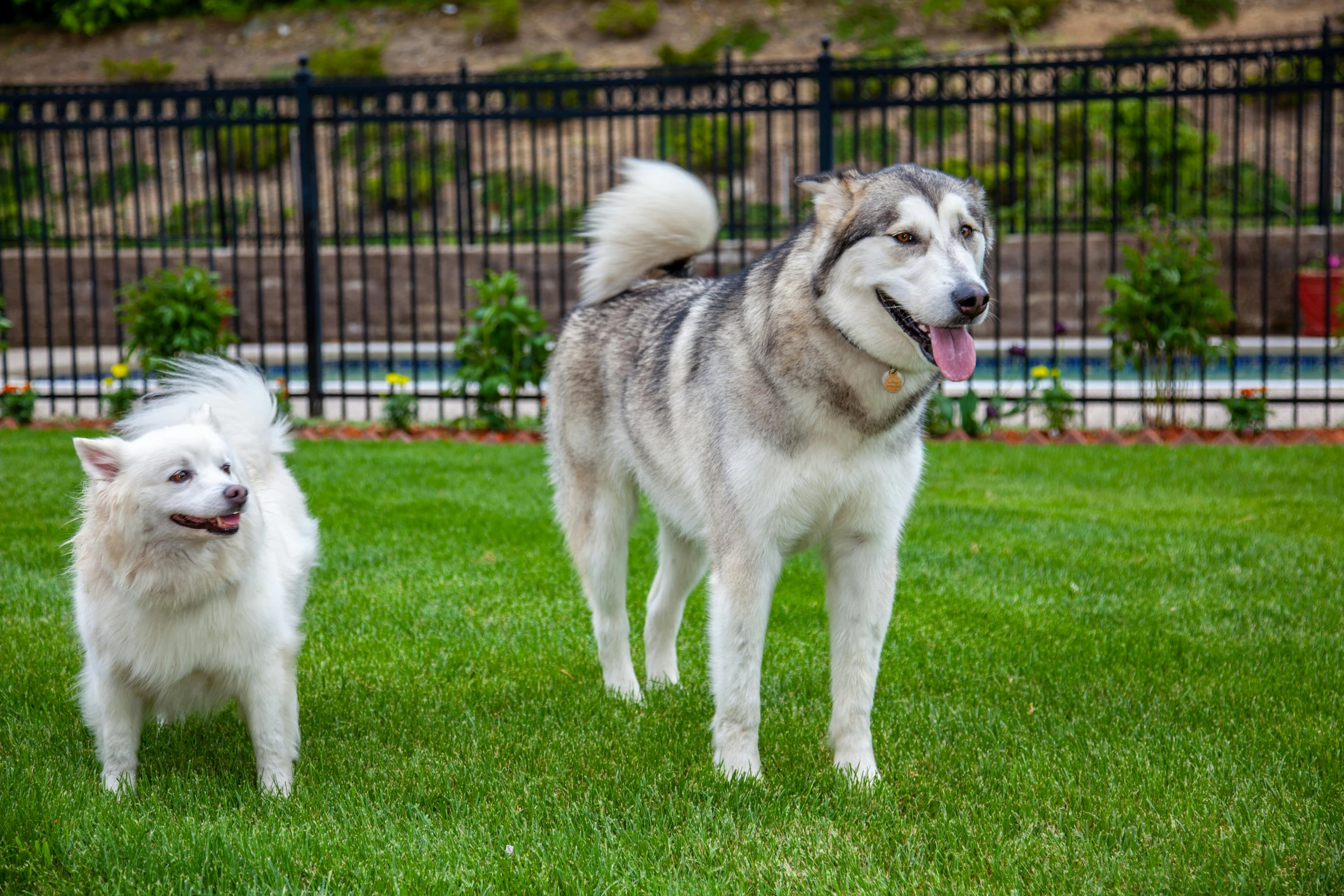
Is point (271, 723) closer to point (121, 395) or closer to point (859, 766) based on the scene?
point (859, 766)

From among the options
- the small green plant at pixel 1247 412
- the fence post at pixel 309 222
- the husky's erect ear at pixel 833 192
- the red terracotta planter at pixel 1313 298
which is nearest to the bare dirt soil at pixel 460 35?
the red terracotta planter at pixel 1313 298

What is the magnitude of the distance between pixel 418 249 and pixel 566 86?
730cm

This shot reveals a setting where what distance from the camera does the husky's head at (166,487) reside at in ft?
9.67

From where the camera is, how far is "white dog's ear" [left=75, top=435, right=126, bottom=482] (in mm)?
2936

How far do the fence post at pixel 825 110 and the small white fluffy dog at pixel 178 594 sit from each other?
6.56 metres

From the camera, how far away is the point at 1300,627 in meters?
4.46

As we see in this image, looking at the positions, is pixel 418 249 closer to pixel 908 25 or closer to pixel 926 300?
pixel 926 300

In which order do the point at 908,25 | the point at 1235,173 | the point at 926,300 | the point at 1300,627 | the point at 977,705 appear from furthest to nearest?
the point at 908,25 < the point at 1235,173 < the point at 1300,627 < the point at 977,705 < the point at 926,300

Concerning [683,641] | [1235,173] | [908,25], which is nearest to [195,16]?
[908,25]

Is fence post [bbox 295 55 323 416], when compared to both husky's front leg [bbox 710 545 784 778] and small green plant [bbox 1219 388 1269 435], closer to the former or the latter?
small green plant [bbox 1219 388 1269 435]

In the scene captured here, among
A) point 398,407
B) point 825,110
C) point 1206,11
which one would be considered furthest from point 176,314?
point 1206,11

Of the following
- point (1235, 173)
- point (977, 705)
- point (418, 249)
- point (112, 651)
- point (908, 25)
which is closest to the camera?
point (112, 651)

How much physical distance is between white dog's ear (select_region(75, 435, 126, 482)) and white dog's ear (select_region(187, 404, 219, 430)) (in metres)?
0.21

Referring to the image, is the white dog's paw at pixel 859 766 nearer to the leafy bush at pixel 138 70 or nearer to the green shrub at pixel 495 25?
the leafy bush at pixel 138 70
